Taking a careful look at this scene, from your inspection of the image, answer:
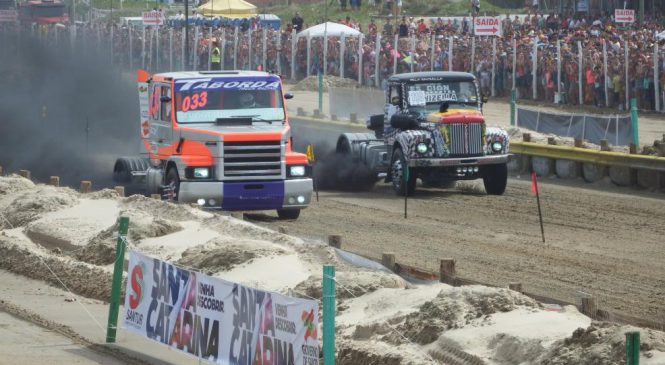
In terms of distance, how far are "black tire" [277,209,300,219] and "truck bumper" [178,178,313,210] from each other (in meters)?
0.60

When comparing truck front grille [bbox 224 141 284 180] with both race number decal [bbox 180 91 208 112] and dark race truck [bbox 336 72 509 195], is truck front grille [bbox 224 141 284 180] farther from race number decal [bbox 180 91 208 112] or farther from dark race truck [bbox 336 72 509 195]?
dark race truck [bbox 336 72 509 195]

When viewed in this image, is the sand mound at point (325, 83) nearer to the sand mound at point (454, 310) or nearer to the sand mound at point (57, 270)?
the sand mound at point (57, 270)

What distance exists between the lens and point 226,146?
64.0ft

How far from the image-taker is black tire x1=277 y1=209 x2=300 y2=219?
2055cm

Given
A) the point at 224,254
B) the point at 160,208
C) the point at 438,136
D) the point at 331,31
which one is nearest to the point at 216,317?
the point at 224,254

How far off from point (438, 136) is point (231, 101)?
413 centimetres

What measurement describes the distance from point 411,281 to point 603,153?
12.8 m

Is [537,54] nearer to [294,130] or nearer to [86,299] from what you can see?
[294,130]

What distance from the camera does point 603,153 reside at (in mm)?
24188

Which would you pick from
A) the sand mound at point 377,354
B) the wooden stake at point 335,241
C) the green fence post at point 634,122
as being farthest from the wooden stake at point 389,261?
the green fence post at point 634,122

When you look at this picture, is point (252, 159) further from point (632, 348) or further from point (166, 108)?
point (632, 348)

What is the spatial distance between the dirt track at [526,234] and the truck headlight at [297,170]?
76cm

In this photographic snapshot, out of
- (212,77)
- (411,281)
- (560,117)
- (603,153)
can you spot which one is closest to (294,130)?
(560,117)

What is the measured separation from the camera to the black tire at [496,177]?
23141 millimetres
